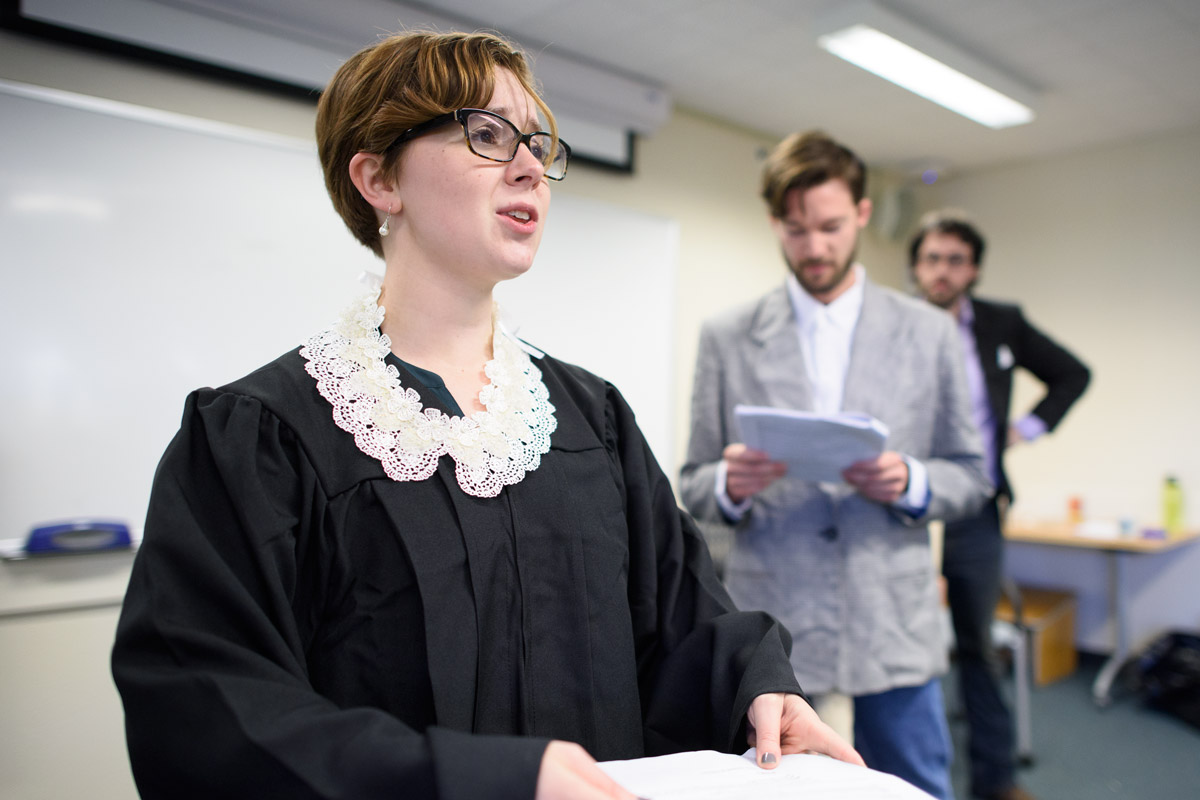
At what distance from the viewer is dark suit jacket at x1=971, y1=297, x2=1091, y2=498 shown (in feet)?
9.46

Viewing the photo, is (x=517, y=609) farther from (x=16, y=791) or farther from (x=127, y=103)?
(x=127, y=103)

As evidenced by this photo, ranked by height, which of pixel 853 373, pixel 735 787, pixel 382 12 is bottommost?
→ pixel 735 787

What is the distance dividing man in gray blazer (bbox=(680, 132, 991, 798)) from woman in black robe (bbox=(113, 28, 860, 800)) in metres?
0.66

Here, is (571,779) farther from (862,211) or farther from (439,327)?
(862,211)

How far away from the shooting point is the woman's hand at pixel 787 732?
34.2 inches

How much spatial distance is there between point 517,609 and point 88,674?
5.68ft

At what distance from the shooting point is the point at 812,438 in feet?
5.00

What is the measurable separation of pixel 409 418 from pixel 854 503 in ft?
3.69

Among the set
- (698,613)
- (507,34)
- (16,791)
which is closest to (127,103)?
(507,34)

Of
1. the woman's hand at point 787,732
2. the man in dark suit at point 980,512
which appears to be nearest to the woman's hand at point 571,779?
the woman's hand at point 787,732

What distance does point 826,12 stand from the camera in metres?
3.19

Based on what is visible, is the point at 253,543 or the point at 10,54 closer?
the point at 253,543

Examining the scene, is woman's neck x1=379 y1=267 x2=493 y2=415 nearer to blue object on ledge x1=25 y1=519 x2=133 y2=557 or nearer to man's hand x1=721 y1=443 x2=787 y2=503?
man's hand x1=721 y1=443 x2=787 y2=503

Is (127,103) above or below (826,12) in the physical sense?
below
